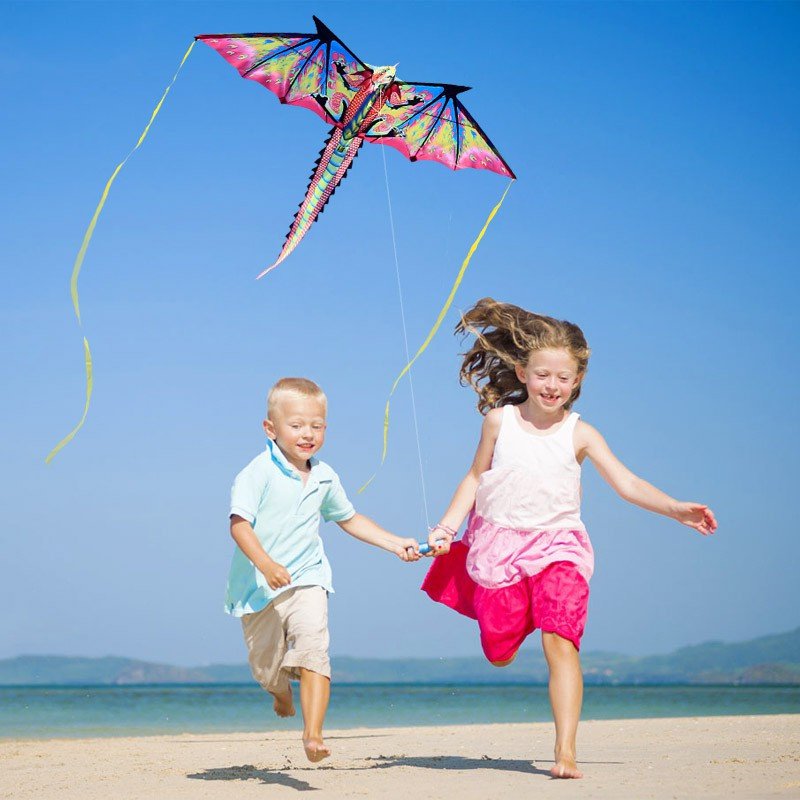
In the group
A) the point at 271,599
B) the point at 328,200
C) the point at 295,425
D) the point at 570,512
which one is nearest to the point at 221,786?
the point at 271,599

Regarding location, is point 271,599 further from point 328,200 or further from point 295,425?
point 328,200

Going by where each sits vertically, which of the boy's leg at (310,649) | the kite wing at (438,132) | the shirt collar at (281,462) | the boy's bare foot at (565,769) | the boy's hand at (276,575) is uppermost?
the kite wing at (438,132)

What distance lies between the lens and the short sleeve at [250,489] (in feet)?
14.4

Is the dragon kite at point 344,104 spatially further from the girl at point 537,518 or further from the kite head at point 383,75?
the girl at point 537,518

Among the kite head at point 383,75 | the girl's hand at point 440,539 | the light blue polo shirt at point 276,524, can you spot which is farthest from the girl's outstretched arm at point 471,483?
the kite head at point 383,75

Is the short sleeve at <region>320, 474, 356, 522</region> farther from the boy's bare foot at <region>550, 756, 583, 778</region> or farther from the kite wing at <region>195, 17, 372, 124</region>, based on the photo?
the kite wing at <region>195, 17, 372, 124</region>

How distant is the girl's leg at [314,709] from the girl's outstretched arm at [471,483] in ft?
2.47

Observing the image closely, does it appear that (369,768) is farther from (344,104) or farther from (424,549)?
(344,104)

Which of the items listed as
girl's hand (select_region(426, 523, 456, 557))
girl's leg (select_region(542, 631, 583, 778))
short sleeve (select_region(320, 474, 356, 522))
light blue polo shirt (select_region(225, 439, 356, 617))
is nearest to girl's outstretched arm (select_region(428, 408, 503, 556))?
girl's hand (select_region(426, 523, 456, 557))

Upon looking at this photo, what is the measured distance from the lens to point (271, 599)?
14.7 feet

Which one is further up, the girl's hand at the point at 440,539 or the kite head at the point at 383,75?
the kite head at the point at 383,75

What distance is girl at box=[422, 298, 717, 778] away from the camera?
14.3 ft

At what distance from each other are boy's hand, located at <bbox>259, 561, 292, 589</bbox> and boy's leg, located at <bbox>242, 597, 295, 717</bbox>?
36 centimetres

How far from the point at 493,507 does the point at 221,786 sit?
1.56 m
